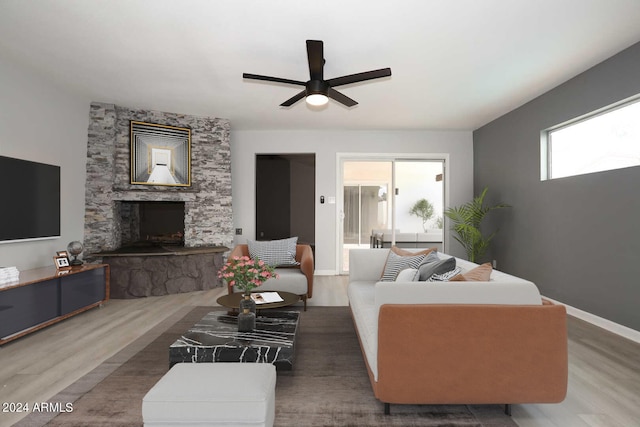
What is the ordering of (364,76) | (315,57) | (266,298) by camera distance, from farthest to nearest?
1. (266,298)
2. (364,76)
3. (315,57)

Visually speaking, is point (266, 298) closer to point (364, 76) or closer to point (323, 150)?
point (364, 76)

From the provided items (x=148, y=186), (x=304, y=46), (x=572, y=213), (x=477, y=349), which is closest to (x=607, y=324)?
(x=572, y=213)

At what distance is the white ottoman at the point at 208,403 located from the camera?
56.0 inches

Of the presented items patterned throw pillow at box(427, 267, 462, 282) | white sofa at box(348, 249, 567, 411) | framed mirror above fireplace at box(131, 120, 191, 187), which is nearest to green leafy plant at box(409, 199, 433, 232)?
framed mirror above fireplace at box(131, 120, 191, 187)

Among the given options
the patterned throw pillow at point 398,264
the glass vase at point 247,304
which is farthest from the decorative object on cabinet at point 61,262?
the patterned throw pillow at point 398,264

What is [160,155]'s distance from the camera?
5332 millimetres

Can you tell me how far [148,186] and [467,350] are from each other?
5.10 meters

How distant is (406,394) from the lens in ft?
5.90

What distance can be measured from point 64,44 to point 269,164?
3.74 m

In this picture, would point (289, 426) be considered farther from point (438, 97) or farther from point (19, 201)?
point (438, 97)

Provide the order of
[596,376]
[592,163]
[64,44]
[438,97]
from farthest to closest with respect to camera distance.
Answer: [438,97], [592,163], [64,44], [596,376]

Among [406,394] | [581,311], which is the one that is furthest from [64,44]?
[581,311]

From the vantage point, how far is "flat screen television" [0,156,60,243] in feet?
11.2

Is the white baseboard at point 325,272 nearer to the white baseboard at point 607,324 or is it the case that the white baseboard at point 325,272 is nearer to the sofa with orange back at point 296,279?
the sofa with orange back at point 296,279
